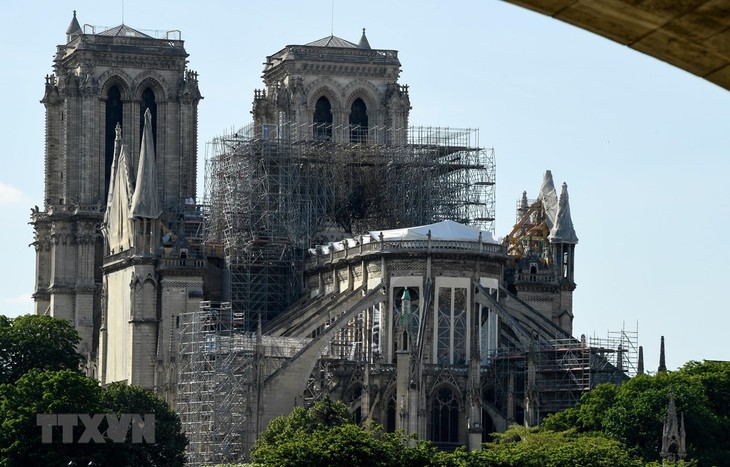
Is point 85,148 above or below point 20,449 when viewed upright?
above

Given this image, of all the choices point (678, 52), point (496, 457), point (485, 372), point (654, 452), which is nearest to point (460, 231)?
point (485, 372)

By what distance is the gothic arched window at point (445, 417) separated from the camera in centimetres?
9725

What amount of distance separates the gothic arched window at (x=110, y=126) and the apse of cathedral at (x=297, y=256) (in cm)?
13

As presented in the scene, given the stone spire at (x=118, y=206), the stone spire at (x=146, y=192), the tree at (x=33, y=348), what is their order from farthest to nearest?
the stone spire at (x=118, y=206) < the stone spire at (x=146, y=192) < the tree at (x=33, y=348)

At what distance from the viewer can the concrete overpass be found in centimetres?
671

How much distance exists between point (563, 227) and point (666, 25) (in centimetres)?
11054

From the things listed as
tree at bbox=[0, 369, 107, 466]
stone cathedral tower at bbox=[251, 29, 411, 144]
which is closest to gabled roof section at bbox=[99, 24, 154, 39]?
stone cathedral tower at bbox=[251, 29, 411, 144]

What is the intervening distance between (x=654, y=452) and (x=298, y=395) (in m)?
16.5

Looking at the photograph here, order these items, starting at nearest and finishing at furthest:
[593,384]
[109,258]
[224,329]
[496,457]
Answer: [496,457]
[593,384]
[224,329]
[109,258]

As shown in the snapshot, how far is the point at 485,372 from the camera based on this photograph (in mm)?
98750

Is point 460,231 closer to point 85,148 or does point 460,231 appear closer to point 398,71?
point 398,71

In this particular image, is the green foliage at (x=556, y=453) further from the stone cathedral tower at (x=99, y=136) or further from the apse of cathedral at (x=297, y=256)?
the stone cathedral tower at (x=99, y=136)

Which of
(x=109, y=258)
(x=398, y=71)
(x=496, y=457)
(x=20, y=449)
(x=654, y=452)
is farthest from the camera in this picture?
(x=398, y=71)

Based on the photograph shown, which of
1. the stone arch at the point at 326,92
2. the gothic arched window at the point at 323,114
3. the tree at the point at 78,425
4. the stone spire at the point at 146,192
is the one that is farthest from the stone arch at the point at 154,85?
the tree at the point at 78,425
